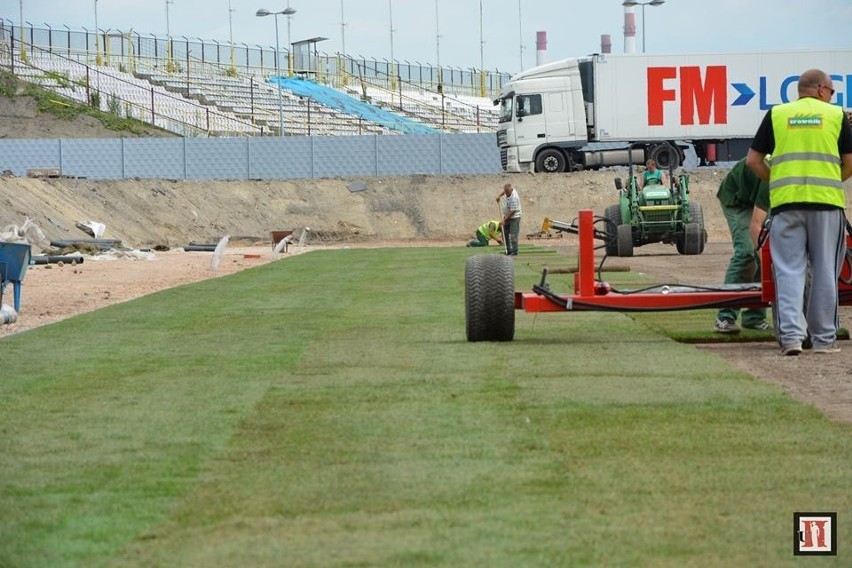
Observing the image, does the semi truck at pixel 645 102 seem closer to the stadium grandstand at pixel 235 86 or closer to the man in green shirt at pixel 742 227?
the stadium grandstand at pixel 235 86

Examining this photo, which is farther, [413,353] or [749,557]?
[413,353]

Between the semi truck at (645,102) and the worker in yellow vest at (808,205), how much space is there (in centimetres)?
4107

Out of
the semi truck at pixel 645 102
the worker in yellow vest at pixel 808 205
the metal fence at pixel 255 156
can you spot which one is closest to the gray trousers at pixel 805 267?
the worker in yellow vest at pixel 808 205

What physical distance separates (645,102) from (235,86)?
103ft

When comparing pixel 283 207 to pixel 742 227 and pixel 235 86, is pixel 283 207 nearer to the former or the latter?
pixel 235 86

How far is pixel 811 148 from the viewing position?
1179 cm

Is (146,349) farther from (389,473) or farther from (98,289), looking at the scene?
(98,289)

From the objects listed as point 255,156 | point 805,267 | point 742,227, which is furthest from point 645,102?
point 805,267

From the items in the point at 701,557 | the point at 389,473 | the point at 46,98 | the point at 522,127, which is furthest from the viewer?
the point at 46,98

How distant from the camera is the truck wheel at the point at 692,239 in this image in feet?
114

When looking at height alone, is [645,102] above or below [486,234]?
above

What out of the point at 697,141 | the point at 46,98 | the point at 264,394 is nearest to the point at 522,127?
the point at 697,141

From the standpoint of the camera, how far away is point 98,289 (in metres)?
24.6

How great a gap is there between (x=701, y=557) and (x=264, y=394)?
16.1 ft
